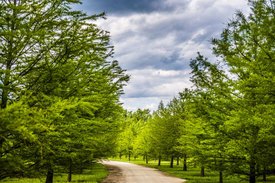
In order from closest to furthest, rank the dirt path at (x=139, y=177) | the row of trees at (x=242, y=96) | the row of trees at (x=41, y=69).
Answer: the row of trees at (x=41, y=69), the row of trees at (x=242, y=96), the dirt path at (x=139, y=177)

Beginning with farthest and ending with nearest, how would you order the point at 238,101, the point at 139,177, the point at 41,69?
the point at 139,177
the point at 238,101
the point at 41,69

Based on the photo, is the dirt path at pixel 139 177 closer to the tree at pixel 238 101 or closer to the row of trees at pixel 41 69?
the tree at pixel 238 101

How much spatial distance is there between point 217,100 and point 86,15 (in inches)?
257

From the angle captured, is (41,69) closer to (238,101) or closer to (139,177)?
(238,101)

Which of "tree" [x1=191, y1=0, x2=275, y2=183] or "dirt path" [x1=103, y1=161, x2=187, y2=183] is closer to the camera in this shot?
"tree" [x1=191, y1=0, x2=275, y2=183]

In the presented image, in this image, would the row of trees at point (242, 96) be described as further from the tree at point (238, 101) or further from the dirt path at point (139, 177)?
the dirt path at point (139, 177)

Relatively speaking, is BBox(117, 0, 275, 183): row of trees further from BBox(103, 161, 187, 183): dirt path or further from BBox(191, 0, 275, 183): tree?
BBox(103, 161, 187, 183): dirt path

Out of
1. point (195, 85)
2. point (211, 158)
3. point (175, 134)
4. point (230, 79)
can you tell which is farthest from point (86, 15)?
point (175, 134)

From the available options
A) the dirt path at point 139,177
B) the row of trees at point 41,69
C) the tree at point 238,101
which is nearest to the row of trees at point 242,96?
the tree at point 238,101

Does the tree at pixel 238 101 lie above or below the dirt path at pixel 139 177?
above

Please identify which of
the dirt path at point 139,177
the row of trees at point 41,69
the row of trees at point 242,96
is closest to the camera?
the row of trees at point 41,69

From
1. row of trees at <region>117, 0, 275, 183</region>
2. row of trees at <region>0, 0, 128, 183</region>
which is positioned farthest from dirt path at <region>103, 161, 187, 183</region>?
row of trees at <region>0, 0, 128, 183</region>

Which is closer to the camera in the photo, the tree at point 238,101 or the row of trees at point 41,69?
the row of trees at point 41,69

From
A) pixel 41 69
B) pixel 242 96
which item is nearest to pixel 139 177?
pixel 242 96
